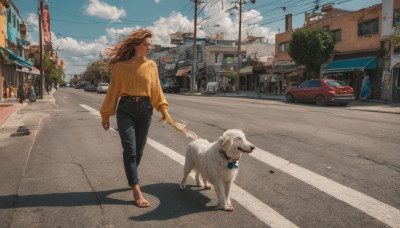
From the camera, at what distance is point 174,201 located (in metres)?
3.37

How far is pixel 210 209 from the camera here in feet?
10.4

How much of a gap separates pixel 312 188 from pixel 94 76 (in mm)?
96488

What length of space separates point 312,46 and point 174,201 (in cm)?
2365

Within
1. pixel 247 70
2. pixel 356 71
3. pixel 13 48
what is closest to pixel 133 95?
pixel 356 71

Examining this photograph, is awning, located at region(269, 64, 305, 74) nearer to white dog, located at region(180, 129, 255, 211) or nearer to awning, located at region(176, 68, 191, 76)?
awning, located at region(176, 68, 191, 76)

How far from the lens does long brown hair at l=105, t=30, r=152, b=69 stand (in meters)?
3.47

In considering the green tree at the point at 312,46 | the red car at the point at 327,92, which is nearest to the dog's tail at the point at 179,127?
the red car at the point at 327,92

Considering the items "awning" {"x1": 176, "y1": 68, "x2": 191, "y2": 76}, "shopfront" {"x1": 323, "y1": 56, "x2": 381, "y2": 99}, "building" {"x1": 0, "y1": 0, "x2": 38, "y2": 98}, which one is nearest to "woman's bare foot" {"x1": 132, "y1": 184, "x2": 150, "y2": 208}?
"building" {"x1": 0, "y1": 0, "x2": 38, "y2": 98}

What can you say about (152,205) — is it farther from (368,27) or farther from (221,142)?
(368,27)

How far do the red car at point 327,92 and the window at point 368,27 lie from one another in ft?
23.9

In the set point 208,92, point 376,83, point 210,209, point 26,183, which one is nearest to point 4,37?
point 208,92

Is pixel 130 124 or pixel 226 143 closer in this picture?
pixel 226 143

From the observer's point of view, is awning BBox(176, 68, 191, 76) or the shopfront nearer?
the shopfront

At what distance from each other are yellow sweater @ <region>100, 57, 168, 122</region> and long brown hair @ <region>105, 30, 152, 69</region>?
0.39ft
